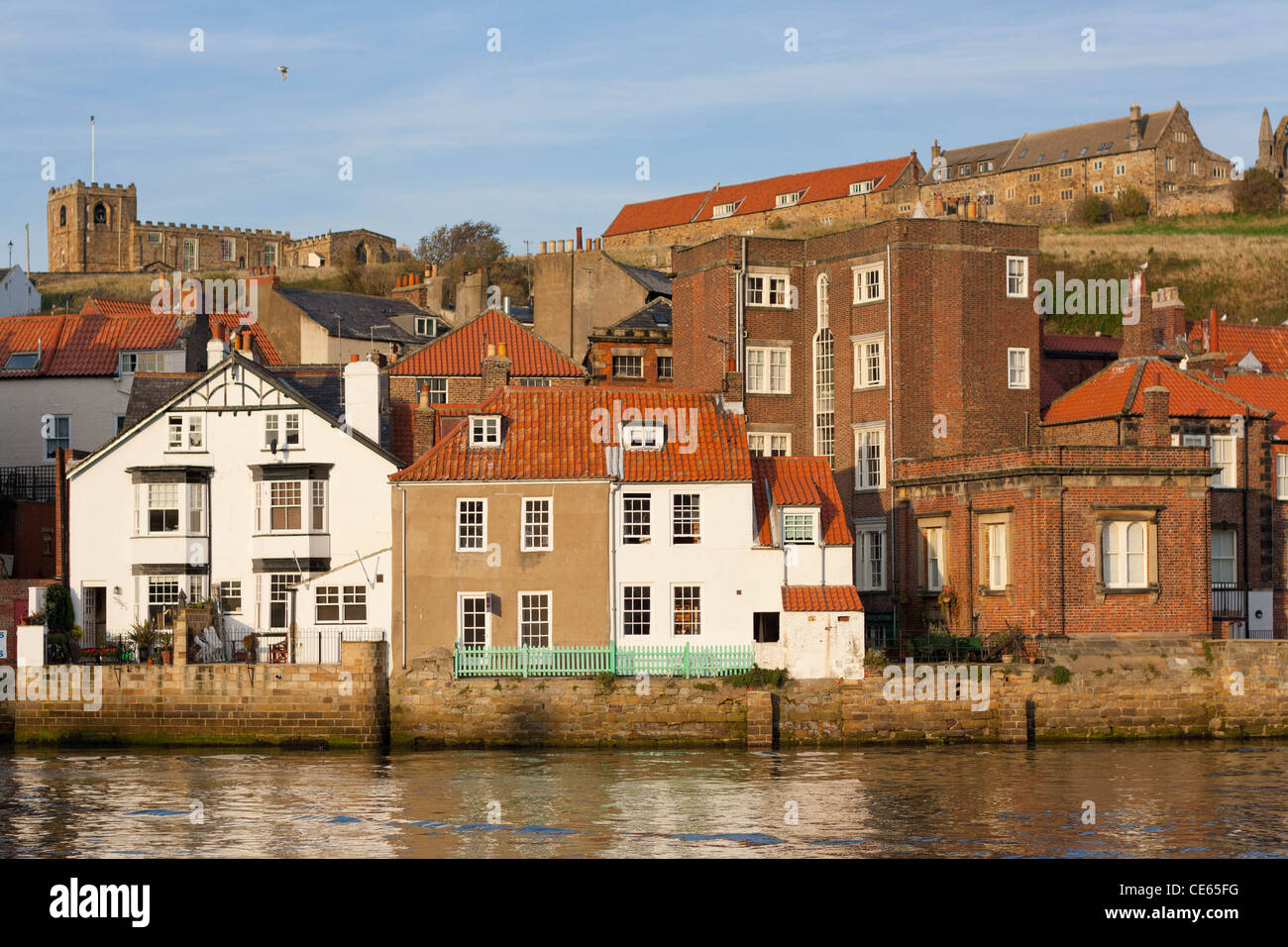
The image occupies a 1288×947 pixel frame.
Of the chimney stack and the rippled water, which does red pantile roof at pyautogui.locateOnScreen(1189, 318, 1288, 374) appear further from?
the chimney stack

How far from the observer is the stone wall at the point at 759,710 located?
41.1 metres

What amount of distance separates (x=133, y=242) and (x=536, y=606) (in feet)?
376

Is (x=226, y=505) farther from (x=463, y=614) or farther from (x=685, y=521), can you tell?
(x=685, y=521)

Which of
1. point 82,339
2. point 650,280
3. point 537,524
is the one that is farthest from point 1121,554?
point 82,339

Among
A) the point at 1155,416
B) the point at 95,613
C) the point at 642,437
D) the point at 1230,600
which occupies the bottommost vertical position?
the point at 1230,600

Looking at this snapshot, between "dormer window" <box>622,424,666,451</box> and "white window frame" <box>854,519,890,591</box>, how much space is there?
11199 mm

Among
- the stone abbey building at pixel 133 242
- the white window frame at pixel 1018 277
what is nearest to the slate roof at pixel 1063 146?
the stone abbey building at pixel 133 242

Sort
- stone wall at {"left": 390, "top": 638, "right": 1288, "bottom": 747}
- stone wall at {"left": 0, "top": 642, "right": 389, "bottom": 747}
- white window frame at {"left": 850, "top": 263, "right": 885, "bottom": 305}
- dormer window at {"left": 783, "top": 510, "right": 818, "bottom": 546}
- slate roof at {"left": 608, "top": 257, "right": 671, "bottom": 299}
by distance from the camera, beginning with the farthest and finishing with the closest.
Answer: slate roof at {"left": 608, "top": 257, "right": 671, "bottom": 299}
white window frame at {"left": 850, "top": 263, "right": 885, "bottom": 305}
dormer window at {"left": 783, "top": 510, "right": 818, "bottom": 546}
stone wall at {"left": 0, "top": 642, "right": 389, "bottom": 747}
stone wall at {"left": 390, "top": 638, "right": 1288, "bottom": 747}

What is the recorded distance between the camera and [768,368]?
57.5 meters

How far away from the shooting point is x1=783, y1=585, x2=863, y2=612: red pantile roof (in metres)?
42.1

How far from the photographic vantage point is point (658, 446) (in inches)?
1759

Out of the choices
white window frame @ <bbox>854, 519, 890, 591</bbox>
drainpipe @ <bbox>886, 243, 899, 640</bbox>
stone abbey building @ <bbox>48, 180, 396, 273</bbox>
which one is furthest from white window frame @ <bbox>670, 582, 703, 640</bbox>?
stone abbey building @ <bbox>48, 180, 396, 273</bbox>

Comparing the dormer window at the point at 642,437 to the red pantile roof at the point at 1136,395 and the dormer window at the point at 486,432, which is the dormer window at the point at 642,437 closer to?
the dormer window at the point at 486,432
